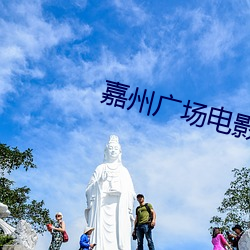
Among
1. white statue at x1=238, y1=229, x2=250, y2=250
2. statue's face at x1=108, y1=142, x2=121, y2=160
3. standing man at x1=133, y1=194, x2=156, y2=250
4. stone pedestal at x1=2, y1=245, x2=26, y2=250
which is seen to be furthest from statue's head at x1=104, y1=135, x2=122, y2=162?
white statue at x1=238, y1=229, x2=250, y2=250

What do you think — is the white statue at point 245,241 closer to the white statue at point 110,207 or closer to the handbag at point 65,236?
the handbag at point 65,236

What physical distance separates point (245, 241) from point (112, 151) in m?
6.23

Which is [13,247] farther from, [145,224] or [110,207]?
[110,207]

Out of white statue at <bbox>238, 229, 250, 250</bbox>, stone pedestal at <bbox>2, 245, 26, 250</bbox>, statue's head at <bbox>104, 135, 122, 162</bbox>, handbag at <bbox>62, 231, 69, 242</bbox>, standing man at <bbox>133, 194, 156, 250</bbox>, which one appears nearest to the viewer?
white statue at <bbox>238, 229, 250, 250</bbox>

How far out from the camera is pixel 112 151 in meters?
14.8

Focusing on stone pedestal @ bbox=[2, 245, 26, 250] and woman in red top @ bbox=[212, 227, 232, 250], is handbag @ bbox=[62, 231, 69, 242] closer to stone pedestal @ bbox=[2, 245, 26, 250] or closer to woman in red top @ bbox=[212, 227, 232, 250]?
stone pedestal @ bbox=[2, 245, 26, 250]

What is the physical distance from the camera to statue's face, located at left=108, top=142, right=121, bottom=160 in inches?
583

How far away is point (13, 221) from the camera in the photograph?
20.5 m

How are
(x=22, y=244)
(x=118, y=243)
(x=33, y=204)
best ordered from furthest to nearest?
(x=33, y=204), (x=118, y=243), (x=22, y=244)

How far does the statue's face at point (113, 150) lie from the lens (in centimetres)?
1481

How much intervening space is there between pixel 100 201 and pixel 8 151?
8.92 meters

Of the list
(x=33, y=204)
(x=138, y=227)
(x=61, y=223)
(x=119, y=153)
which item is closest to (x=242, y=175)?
(x=119, y=153)

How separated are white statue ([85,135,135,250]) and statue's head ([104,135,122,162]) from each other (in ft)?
0.91

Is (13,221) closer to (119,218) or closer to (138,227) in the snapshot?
(119,218)
